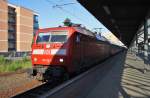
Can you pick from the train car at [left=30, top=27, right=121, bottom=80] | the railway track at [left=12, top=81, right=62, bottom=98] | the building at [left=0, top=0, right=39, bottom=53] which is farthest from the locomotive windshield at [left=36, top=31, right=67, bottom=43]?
the building at [left=0, top=0, right=39, bottom=53]

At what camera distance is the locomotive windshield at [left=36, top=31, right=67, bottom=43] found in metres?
13.9

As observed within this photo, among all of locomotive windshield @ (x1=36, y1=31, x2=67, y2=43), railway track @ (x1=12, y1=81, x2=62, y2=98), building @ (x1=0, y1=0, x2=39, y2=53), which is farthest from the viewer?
building @ (x1=0, y1=0, x2=39, y2=53)

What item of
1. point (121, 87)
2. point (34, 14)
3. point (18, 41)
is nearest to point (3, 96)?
point (121, 87)

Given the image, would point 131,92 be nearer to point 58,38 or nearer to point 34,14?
point 58,38

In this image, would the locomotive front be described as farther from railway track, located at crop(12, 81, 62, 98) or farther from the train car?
railway track, located at crop(12, 81, 62, 98)

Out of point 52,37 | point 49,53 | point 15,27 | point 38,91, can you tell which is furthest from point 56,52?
point 15,27

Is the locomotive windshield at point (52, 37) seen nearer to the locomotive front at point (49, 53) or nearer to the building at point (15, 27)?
the locomotive front at point (49, 53)

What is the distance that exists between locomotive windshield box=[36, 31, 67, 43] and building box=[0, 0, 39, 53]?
5338 cm

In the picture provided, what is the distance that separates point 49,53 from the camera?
13883 millimetres

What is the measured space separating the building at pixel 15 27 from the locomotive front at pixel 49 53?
53584mm

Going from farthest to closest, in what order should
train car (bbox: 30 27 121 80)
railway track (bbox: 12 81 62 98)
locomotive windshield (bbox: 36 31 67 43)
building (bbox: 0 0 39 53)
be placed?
building (bbox: 0 0 39 53)
locomotive windshield (bbox: 36 31 67 43)
train car (bbox: 30 27 121 80)
railway track (bbox: 12 81 62 98)

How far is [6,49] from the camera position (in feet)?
225

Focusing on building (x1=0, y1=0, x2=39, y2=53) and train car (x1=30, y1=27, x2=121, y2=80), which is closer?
train car (x1=30, y1=27, x2=121, y2=80)

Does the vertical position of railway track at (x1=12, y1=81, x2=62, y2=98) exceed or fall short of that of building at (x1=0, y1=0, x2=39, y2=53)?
it falls short
